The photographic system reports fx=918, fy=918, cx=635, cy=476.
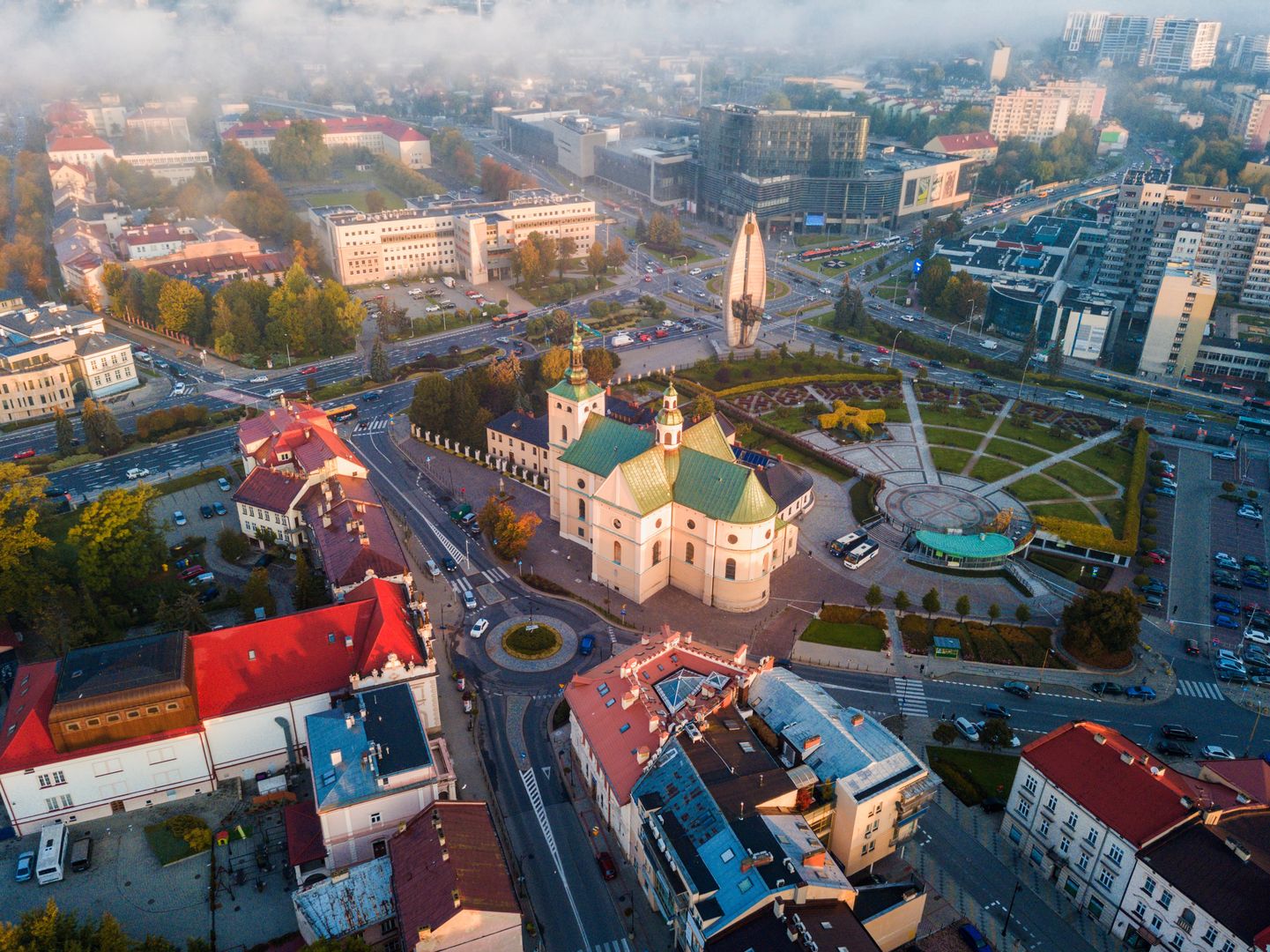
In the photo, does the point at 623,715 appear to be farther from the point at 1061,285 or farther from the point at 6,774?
the point at 1061,285

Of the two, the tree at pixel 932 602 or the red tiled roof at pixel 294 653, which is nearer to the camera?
the red tiled roof at pixel 294 653

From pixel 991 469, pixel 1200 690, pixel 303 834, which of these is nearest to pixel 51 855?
pixel 303 834

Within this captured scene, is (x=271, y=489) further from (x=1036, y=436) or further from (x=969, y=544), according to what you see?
(x=1036, y=436)

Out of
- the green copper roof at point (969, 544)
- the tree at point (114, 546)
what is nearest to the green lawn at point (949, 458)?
the green copper roof at point (969, 544)

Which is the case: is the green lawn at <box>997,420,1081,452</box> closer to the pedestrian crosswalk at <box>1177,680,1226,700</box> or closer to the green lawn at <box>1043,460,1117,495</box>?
the green lawn at <box>1043,460,1117,495</box>

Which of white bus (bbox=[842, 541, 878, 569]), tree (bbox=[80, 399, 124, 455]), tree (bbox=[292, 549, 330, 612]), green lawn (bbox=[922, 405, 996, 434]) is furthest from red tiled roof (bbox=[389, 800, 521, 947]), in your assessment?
green lawn (bbox=[922, 405, 996, 434])

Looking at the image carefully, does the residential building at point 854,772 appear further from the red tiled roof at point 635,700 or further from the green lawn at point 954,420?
the green lawn at point 954,420

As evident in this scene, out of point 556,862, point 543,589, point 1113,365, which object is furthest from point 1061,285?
point 556,862
